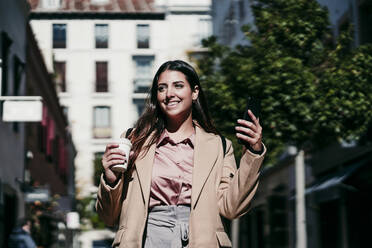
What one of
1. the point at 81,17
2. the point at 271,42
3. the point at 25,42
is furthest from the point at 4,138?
the point at 81,17

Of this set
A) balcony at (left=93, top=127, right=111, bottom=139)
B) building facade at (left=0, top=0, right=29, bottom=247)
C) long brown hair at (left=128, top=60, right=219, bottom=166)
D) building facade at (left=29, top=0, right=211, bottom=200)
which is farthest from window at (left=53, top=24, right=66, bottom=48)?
long brown hair at (left=128, top=60, right=219, bottom=166)

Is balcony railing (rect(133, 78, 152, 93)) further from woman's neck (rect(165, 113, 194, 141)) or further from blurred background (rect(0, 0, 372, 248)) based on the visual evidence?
woman's neck (rect(165, 113, 194, 141))

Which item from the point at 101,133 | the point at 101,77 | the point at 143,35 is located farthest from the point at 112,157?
the point at 143,35

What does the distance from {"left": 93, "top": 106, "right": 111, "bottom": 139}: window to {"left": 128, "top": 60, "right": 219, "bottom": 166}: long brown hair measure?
45159mm

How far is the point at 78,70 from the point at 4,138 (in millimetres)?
32009

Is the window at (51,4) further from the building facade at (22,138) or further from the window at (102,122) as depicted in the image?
the building facade at (22,138)

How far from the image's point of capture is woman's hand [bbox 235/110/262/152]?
3555 mm

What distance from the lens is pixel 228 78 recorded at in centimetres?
1418

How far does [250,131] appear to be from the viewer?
3.55m

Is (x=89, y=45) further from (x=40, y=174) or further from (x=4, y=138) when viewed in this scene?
(x=4, y=138)

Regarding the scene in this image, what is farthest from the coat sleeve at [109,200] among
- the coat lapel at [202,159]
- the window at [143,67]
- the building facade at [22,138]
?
the window at [143,67]

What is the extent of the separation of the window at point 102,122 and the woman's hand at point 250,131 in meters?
45.6

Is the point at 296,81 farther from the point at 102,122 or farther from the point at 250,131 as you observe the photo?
the point at 102,122

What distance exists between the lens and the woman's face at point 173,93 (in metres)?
3.88
